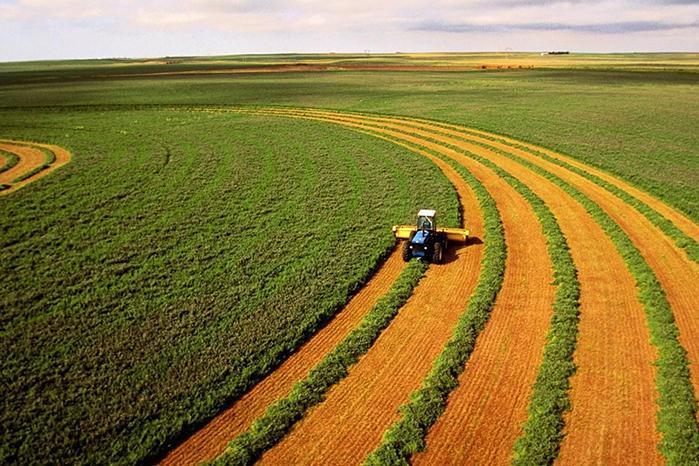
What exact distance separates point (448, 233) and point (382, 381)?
455 inches

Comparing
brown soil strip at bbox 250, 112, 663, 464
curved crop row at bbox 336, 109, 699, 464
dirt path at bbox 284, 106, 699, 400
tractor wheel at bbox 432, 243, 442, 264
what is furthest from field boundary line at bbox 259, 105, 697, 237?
tractor wheel at bbox 432, 243, 442, 264

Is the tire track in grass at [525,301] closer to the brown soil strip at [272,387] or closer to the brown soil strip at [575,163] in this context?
the brown soil strip at [272,387]

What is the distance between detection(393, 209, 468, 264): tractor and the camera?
2177 cm

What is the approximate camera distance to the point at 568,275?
20.0 meters

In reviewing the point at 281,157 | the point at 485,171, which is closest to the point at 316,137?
the point at 281,157

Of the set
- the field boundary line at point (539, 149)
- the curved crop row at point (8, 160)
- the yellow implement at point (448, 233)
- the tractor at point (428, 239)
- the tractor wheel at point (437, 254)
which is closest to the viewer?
the tractor wheel at point (437, 254)

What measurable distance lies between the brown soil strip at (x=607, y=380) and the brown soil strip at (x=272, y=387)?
5.06 metres

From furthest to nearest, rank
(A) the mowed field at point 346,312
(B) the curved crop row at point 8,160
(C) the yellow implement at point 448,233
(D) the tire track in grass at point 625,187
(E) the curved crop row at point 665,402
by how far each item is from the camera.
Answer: (B) the curved crop row at point 8,160
(D) the tire track in grass at point 625,187
(C) the yellow implement at point 448,233
(A) the mowed field at point 346,312
(E) the curved crop row at point 665,402

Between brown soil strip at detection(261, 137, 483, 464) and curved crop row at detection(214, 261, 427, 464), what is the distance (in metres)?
0.26

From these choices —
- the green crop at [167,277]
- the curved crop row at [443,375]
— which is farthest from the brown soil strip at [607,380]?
the green crop at [167,277]

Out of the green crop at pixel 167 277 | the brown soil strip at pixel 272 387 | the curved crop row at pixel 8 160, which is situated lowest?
the brown soil strip at pixel 272 387

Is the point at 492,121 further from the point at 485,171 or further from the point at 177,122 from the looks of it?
the point at 177,122

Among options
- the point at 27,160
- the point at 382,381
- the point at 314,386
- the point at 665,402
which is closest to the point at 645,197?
the point at 665,402

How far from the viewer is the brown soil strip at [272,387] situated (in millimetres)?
12211
